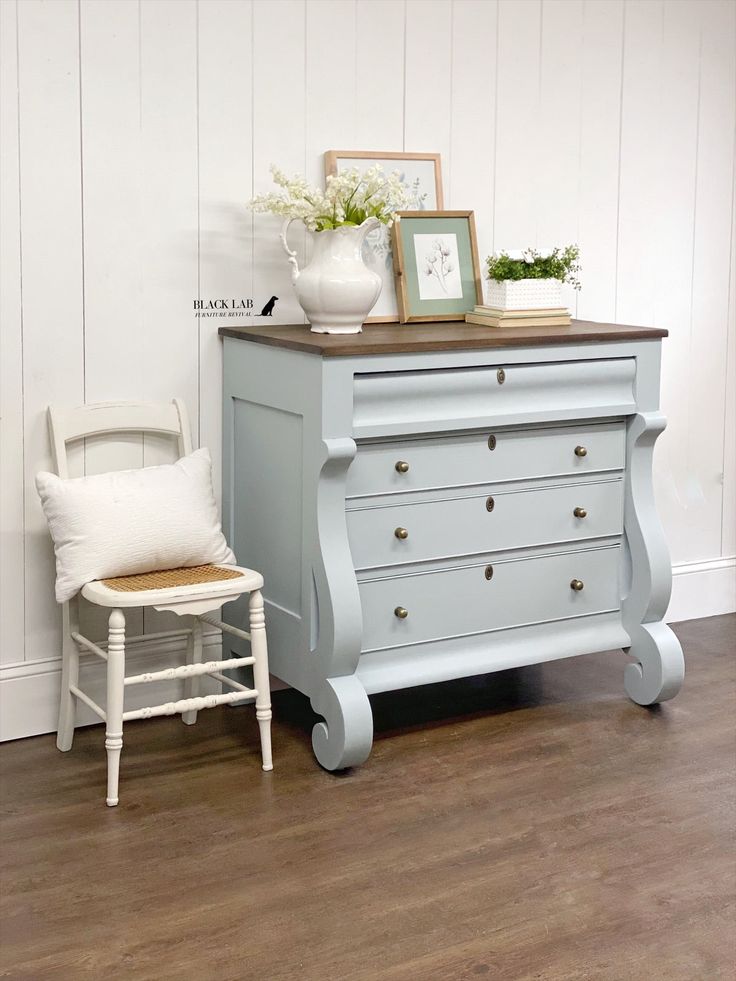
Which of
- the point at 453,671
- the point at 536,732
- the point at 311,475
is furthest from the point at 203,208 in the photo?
the point at 536,732

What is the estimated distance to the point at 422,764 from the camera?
2.92 m

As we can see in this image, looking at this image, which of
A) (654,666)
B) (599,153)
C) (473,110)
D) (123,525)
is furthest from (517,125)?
(123,525)

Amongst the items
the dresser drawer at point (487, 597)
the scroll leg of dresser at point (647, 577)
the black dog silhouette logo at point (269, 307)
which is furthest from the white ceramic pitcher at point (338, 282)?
the scroll leg of dresser at point (647, 577)

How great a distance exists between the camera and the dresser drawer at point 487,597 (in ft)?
9.68

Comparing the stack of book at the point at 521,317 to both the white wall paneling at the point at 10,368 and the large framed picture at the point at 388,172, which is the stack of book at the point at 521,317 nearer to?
the large framed picture at the point at 388,172

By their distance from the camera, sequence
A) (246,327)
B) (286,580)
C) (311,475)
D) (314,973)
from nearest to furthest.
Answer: (314,973) → (311,475) → (286,580) → (246,327)

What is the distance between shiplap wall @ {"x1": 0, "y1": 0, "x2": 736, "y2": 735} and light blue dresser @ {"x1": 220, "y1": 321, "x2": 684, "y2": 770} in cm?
28

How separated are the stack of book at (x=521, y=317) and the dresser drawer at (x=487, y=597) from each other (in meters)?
0.63

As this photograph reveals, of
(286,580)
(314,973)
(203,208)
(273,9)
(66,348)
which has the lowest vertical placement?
(314,973)

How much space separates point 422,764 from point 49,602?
1020 millimetres

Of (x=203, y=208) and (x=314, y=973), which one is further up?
(x=203, y=208)

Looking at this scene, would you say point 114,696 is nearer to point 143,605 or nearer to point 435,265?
point 143,605

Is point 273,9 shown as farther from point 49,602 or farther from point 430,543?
point 49,602

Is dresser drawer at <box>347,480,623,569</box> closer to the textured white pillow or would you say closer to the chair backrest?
the textured white pillow
